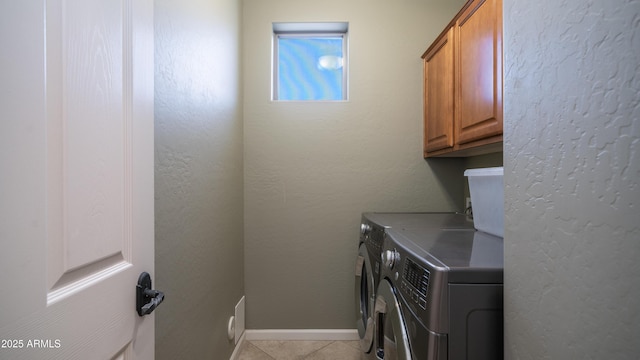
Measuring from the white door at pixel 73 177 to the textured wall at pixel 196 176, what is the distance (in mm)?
335

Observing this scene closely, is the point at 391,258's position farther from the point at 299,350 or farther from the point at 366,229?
the point at 299,350

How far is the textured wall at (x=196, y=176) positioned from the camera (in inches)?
38.7

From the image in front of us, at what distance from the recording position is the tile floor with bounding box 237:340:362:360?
1859 millimetres

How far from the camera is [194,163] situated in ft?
4.06

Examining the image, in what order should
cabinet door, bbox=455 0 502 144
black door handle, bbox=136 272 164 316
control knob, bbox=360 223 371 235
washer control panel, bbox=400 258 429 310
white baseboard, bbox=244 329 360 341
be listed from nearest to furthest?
black door handle, bbox=136 272 164 316 < washer control panel, bbox=400 258 429 310 < cabinet door, bbox=455 0 502 144 < control knob, bbox=360 223 371 235 < white baseboard, bbox=244 329 360 341

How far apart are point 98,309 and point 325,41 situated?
224 centimetres

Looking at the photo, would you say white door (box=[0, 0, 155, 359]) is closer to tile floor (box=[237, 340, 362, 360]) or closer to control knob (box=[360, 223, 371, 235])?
control knob (box=[360, 223, 371, 235])

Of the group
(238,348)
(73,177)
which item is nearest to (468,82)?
(73,177)

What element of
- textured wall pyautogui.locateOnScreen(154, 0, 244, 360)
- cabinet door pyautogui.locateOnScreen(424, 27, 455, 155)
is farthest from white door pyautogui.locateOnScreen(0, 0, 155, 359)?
cabinet door pyautogui.locateOnScreen(424, 27, 455, 155)

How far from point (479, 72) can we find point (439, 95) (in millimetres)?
430

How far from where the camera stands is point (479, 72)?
134cm

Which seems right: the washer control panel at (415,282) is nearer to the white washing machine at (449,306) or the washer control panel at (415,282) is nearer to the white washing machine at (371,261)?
the white washing machine at (449,306)

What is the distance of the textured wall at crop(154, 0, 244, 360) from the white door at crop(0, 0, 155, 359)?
0.34 metres

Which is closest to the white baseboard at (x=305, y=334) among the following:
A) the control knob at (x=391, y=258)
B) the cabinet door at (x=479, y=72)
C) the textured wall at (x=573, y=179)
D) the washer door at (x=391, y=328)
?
the washer door at (x=391, y=328)
